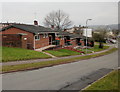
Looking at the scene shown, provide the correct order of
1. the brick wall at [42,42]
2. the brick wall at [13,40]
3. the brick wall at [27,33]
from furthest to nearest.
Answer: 1. the brick wall at [42,42]
2. the brick wall at [27,33]
3. the brick wall at [13,40]

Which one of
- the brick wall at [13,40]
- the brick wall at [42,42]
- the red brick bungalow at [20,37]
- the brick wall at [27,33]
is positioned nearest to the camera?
the brick wall at [13,40]

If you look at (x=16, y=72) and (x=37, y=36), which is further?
(x=37, y=36)

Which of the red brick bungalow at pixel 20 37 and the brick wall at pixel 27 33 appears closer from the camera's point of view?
the red brick bungalow at pixel 20 37

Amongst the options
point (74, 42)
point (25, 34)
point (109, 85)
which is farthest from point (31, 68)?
point (74, 42)

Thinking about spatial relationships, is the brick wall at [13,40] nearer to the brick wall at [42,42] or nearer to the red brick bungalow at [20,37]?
the red brick bungalow at [20,37]

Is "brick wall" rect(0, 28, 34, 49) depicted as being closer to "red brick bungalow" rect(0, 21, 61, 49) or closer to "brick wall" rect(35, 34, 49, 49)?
"red brick bungalow" rect(0, 21, 61, 49)

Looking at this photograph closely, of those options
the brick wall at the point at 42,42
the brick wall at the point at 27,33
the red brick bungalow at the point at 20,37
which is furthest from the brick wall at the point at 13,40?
the brick wall at the point at 42,42

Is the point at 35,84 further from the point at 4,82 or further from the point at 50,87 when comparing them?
the point at 4,82

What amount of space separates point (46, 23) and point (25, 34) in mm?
45667

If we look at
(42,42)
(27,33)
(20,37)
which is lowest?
(42,42)

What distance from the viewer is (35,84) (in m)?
9.09

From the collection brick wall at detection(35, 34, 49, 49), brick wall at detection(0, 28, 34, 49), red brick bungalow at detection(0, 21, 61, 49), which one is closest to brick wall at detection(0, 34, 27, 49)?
red brick bungalow at detection(0, 21, 61, 49)

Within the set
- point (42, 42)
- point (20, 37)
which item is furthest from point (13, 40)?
point (42, 42)

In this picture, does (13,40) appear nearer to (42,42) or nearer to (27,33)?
(27,33)
